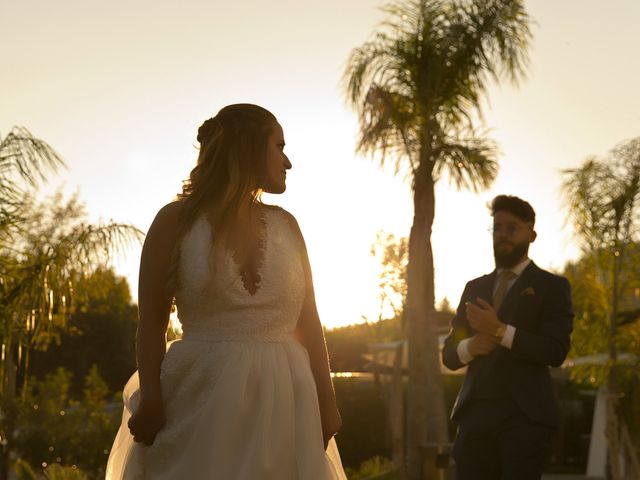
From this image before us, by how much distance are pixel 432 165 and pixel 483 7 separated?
7.34 ft

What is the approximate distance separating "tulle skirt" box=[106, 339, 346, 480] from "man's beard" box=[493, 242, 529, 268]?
257cm

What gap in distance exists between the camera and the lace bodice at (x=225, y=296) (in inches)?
140

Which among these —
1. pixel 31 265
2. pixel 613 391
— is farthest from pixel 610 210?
pixel 31 265

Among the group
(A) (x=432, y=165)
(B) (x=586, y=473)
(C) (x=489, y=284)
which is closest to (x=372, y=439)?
(B) (x=586, y=473)

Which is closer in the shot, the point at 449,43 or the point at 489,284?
the point at 489,284

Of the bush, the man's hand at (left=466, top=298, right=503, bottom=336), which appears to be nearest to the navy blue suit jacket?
the man's hand at (left=466, top=298, right=503, bottom=336)

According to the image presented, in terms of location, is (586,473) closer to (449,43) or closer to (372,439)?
(372,439)

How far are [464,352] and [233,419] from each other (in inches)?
102

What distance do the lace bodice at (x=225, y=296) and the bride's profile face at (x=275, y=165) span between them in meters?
0.23

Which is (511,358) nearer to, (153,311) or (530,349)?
(530,349)

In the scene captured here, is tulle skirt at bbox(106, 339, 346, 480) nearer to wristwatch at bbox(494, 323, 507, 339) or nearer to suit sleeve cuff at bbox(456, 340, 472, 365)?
wristwatch at bbox(494, 323, 507, 339)

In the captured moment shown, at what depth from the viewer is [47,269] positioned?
1118 cm

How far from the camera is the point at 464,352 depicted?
5871mm

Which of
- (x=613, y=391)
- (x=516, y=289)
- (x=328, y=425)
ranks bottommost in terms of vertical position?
(x=328, y=425)
